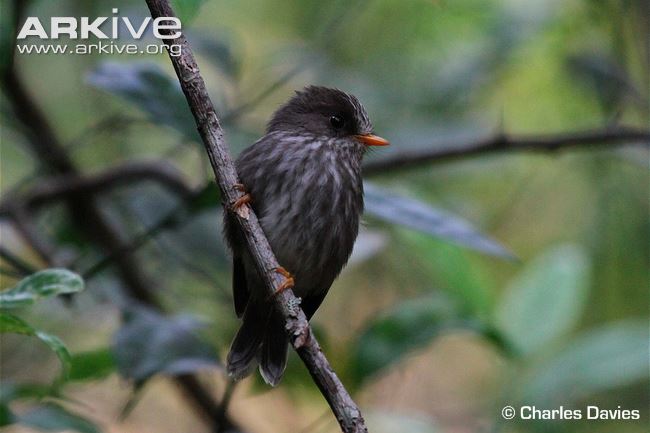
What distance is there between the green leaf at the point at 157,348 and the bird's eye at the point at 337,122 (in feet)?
3.22

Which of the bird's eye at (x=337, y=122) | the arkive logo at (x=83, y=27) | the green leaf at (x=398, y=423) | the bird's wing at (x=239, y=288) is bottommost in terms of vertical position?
the green leaf at (x=398, y=423)

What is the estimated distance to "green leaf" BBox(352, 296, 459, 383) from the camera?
354 centimetres

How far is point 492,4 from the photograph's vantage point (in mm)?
5109

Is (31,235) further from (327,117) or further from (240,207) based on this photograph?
(240,207)

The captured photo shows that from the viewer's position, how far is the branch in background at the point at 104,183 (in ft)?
13.5

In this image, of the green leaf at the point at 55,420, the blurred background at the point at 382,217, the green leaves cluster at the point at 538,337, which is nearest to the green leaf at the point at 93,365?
the blurred background at the point at 382,217

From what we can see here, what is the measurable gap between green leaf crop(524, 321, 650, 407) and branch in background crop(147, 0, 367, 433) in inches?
60.4

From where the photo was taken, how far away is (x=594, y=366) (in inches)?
147

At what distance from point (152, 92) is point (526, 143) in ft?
4.90

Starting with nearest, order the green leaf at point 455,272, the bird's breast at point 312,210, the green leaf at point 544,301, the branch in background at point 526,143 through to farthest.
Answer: the bird's breast at point 312,210 → the green leaf at point 455,272 → the branch in background at point 526,143 → the green leaf at point 544,301

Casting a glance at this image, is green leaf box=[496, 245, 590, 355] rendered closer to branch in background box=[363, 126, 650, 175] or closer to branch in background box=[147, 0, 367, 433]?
branch in background box=[363, 126, 650, 175]

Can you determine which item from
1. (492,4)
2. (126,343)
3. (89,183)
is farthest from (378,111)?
(126,343)

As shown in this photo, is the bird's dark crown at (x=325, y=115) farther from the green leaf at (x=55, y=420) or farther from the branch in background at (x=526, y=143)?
the green leaf at (x=55, y=420)

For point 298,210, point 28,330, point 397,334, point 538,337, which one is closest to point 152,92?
point 298,210
